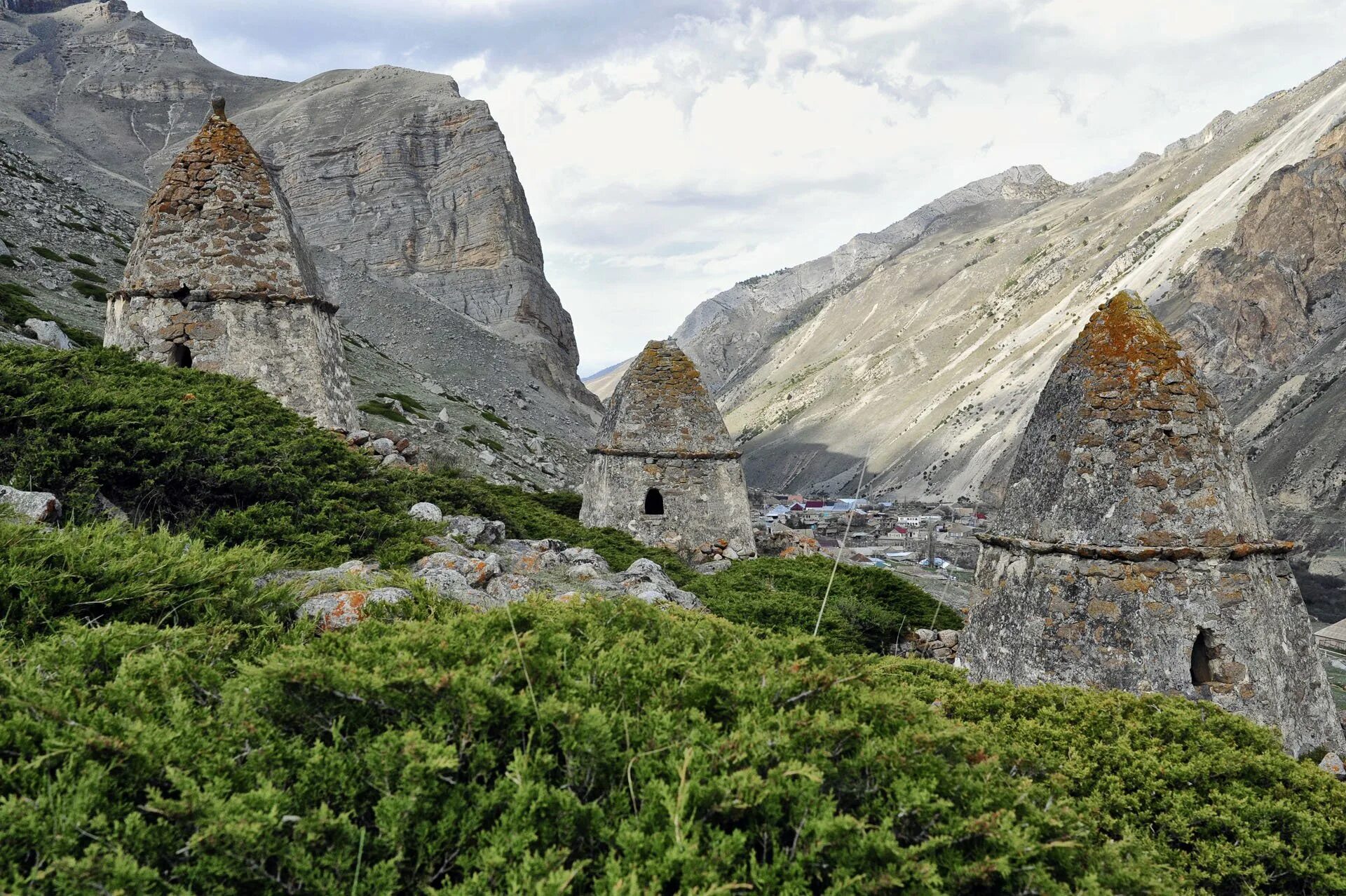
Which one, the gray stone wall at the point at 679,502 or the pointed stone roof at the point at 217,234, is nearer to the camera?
the pointed stone roof at the point at 217,234

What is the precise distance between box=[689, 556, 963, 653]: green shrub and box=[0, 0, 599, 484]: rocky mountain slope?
121 feet

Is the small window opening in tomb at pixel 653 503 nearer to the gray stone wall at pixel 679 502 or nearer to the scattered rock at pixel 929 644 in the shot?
the gray stone wall at pixel 679 502

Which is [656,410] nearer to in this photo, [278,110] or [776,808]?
[776,808]

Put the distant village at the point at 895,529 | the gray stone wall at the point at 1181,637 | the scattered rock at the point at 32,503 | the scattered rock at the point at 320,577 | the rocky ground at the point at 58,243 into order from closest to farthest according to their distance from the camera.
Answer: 1. the scattered rock at the point at 320,577
2. the scattered rock at the point at 32,503
3. the gray stone wall at the point at 1181,637
4. the rocky ground at the point at 58,243
5. the distant village at the point at 895,529

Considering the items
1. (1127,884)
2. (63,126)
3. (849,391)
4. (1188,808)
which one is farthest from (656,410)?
(63,126)

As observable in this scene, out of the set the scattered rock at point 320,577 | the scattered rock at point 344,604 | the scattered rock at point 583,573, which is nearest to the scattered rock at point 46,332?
the scattered rock at point 583,573

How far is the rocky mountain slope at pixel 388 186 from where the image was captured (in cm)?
5903

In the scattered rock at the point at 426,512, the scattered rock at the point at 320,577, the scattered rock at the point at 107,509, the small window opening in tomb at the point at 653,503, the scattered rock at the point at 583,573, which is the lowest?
the scattered rock at the point at 583,573

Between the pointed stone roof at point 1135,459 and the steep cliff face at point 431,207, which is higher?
the steep cliff face at point 431,207

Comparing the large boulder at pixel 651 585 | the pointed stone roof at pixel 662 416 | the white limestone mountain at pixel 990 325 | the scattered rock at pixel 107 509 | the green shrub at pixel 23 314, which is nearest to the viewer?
the scattered rock at pixel 107 509

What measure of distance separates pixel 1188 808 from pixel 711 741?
3066 mm

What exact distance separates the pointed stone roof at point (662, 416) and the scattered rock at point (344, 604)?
1051 cm

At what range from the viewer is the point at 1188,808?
440cm

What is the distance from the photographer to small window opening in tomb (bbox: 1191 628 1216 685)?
644 cm
